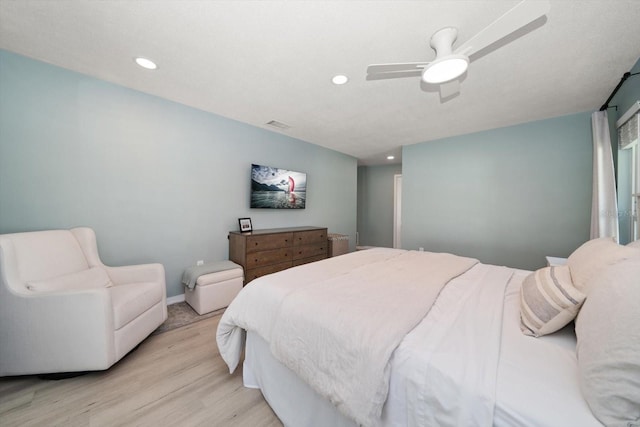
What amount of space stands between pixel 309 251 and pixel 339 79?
2601mm

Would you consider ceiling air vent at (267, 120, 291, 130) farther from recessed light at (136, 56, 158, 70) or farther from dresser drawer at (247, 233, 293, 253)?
dresser drawer at (247, 233, 293, 253)

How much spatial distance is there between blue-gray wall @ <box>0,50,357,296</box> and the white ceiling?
0.24 meters

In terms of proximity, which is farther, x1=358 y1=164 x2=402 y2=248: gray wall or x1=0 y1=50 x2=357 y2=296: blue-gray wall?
x1=358 y1=164 x2=402 y2=248: gray wall

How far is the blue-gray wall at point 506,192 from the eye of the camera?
2.90 meters

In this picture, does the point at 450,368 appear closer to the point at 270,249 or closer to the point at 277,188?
the point at 270,249

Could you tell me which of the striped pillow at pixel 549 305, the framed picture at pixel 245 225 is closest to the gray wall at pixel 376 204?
the framed picture at pixel 245 225

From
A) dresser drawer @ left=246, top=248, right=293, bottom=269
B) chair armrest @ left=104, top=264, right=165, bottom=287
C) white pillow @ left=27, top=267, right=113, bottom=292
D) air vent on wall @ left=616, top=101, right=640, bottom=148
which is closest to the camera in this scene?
white pillow @ left=27, top=267, right=113, bottom=292

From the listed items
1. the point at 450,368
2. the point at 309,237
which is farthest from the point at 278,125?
the point at 450,368

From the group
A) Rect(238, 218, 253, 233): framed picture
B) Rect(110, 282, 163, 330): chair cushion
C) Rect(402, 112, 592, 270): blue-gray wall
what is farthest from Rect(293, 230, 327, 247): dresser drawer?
Rect(110, 282, 163, 330): chair cushion

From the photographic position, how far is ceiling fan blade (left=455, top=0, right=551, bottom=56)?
112 cm

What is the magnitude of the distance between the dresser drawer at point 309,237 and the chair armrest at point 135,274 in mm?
1824

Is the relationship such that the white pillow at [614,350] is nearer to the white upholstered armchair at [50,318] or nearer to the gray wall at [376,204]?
the white upholstered armchair at [50,318]

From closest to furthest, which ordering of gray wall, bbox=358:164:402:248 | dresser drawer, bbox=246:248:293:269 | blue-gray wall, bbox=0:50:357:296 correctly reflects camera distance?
blue-gray wall, bbox=0:50:357:296
dresser drawer, bbox=246:248:293:269
gray wall, bbox=358:164:402:248

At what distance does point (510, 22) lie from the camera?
1231mm
